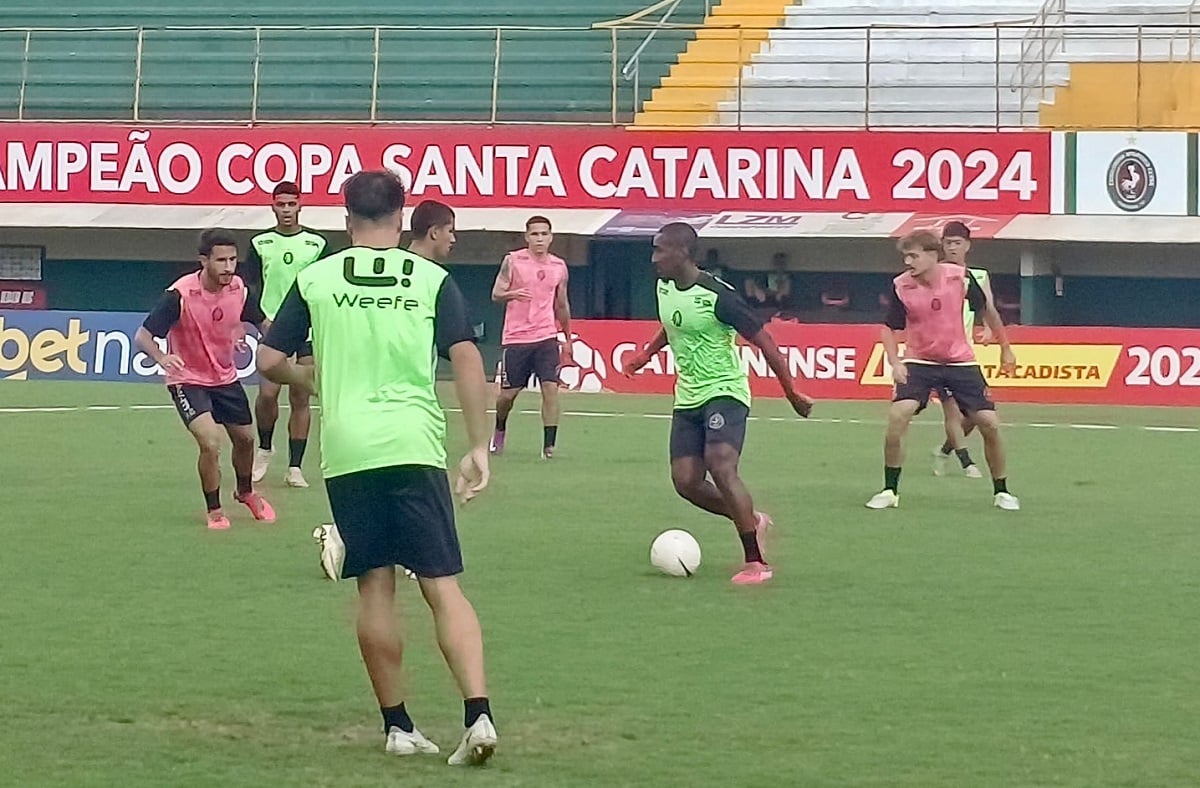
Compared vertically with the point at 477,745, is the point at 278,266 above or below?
above

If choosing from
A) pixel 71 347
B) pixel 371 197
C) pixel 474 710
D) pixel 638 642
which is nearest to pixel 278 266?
pixel 638 642

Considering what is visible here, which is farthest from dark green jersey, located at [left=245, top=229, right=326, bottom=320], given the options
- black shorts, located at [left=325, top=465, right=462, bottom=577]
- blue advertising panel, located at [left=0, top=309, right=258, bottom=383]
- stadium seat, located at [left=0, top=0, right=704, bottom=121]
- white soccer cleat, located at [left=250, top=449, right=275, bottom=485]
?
stadium seat, located at [left=0, top=0, right=704, bottom=121]

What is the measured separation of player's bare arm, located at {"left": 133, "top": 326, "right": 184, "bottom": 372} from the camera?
497 inches

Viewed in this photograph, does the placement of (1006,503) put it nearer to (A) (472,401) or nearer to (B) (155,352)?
(B) (155,352)

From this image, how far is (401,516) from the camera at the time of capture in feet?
22.7

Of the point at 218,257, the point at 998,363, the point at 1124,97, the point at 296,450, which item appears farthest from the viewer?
the point at 1124,97

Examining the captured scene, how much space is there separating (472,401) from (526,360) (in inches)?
486

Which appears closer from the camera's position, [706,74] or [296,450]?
[296,450]

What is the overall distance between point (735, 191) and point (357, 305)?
2499 cm

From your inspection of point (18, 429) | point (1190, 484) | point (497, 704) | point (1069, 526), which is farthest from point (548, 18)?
point (497, 704)

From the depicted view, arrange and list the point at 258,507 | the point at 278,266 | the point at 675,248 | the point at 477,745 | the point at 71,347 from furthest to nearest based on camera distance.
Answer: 1. the point at 71,347
2. the point at 278,266
3. the point at 258,507
4. the point at 675,248
5. the point at 477,745

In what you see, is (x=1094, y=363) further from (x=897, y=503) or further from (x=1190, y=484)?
(x=897, y=503)

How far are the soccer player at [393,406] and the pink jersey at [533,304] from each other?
39.9 feet

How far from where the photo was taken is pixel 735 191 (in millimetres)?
31594
